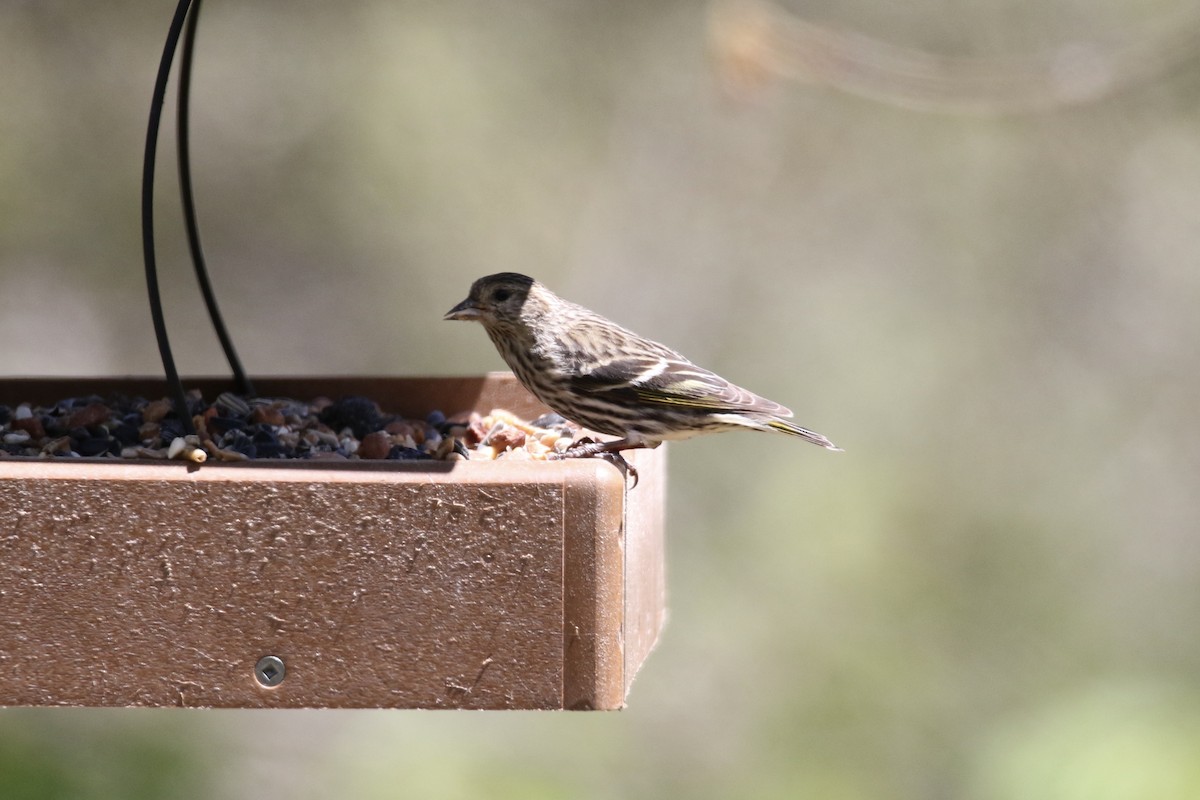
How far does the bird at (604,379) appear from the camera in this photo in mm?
4410

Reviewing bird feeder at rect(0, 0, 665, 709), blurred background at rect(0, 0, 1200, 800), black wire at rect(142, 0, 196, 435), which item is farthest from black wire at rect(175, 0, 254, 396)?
blurred background at rect(0, 0, 1200, 800)

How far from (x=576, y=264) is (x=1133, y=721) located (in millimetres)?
5554

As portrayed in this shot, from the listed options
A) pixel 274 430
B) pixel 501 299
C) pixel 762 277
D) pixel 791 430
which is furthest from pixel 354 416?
pixel 762 277

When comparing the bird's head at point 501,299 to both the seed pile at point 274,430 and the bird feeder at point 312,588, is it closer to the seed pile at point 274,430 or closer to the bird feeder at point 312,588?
the seed pile at point 274,430

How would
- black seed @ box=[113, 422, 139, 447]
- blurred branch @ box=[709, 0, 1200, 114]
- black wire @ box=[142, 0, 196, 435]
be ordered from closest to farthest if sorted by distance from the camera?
black wire @ box=[142, 0, 196, 435] → black seed @ box=[113, 422, 139, 447] → blurred branch @ box=[709, 0, 1200, 114]

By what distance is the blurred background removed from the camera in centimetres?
1060

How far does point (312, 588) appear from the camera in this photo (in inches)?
121

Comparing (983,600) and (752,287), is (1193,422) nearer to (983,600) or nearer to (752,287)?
(983,600)

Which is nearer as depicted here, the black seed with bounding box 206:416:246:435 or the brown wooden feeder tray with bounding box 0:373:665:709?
the brown wooden feeder tray with bounding box 0:373:665:709

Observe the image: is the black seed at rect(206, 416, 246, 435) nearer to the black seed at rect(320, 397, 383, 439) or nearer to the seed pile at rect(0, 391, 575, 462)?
the seed pile at rect(0, 391, 575, 462)

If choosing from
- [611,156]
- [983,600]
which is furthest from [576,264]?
[983,600]

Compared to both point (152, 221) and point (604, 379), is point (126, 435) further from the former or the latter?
point (604, 379)

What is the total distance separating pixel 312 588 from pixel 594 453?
1.23 m

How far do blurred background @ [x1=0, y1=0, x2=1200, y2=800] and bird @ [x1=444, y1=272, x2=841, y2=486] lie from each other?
18.0 ft
